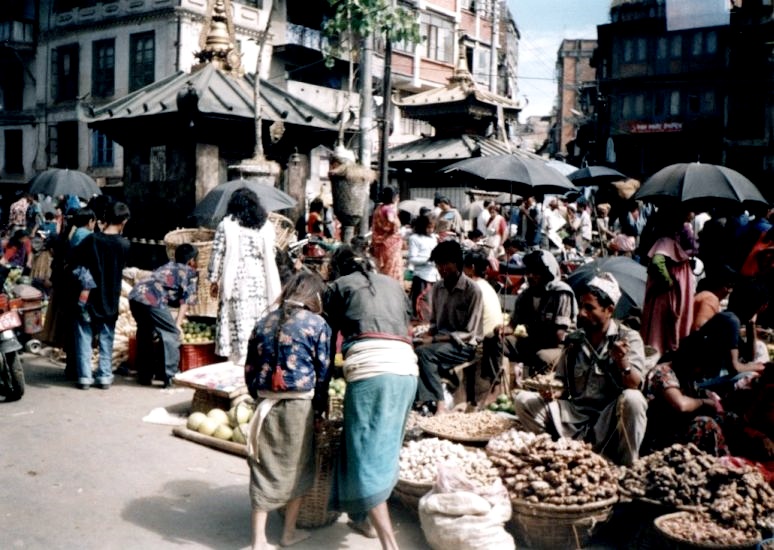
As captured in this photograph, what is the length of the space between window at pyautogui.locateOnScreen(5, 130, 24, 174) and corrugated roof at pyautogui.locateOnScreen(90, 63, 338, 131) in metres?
24.7

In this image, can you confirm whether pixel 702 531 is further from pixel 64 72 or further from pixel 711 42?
pixel 711 42

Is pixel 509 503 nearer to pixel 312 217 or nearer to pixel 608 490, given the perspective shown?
pixel 608 490

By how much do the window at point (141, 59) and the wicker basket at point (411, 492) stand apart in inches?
1160

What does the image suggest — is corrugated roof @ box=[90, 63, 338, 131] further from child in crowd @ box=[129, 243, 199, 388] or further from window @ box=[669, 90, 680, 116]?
window @ box=[669, 90, 680, 116]

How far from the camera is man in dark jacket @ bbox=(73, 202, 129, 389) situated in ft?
27.0

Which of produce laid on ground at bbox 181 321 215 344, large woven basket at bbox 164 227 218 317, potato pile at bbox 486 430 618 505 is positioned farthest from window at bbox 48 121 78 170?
potato pile at bbox 486 430 618 505

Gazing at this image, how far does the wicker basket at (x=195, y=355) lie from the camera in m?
8.89

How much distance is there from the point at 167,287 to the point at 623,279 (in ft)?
15.8

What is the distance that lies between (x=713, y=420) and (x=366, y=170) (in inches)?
453

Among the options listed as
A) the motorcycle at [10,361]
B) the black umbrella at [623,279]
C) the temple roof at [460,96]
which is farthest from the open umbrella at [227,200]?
the temple roof at [460,96]

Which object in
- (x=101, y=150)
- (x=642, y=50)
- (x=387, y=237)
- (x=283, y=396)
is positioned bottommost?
(x=283, y=396)

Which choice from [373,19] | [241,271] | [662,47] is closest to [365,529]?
[241,271]

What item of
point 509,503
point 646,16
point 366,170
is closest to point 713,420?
point 509,503

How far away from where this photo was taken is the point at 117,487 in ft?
18.8
